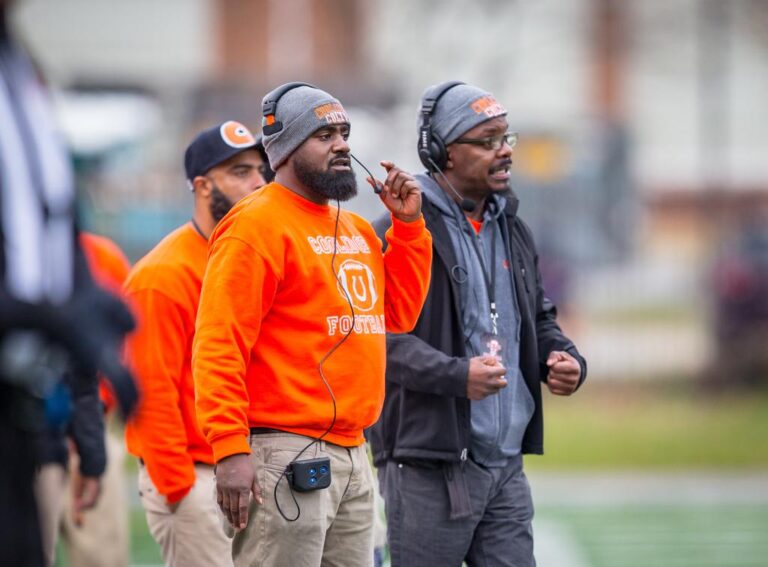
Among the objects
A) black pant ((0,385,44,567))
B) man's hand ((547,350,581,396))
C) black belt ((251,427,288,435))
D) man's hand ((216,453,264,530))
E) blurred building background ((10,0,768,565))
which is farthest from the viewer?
blurred building background ((10,0,768,565))

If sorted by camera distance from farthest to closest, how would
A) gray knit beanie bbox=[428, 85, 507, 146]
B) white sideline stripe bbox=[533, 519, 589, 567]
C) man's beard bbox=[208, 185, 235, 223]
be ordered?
white sideline stripe bbox=[533, 519, 589, 567] < man's beard bbox=[208, 185, 235, 223] < gray knit beanie bbox=[428, 85, 507, 146]

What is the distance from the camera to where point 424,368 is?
5281 millimetres

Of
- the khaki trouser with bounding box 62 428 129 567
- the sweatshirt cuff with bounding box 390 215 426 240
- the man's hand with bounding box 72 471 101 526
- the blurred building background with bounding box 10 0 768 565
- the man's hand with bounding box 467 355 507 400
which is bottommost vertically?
the khaki trouser with bounding box 62 428 129 567

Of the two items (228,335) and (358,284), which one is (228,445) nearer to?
(228,335)

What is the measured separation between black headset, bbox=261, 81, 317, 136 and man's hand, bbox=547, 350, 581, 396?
1.36 metres

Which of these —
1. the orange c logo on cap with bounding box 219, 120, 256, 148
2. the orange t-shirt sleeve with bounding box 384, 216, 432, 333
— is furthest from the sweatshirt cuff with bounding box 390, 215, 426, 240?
the orange c logo on cap with bounding box 219, 120, 256, 148

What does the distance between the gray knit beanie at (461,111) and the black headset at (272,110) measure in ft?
2.34

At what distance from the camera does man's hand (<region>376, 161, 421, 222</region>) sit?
16.8 feet

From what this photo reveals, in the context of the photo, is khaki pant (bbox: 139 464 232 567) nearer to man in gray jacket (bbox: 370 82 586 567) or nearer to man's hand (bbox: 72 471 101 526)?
man's hand (bbox: 72 471 101 526)

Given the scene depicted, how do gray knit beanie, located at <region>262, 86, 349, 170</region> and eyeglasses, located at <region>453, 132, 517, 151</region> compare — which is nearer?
gray knit beanie, located at <region>262, 86, 349, 170</region>

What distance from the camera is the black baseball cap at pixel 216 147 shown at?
5816mm

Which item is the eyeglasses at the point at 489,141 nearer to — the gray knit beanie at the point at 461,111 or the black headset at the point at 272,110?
the gray knit beanie at the point at 461,111

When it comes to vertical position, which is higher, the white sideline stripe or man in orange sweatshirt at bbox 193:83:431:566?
man in orange sweatshirt at bbox 193:83:431:566

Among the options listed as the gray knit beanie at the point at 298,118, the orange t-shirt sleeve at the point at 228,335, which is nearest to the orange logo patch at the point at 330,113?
the gray knit beanie at the point at 298,118
